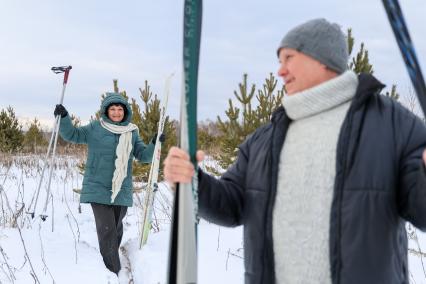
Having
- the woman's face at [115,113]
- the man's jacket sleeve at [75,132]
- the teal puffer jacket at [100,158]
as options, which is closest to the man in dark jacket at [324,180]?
the teal puffer jacket at [100,158]

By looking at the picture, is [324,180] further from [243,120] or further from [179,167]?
Answer: [243,120]

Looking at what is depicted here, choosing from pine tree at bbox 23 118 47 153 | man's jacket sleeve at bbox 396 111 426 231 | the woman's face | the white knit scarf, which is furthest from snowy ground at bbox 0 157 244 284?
pine tree at bbox 23 118 47 153

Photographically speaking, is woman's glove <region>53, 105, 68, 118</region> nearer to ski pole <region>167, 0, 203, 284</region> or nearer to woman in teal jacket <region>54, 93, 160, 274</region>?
woman in teal jacket <region>54, 93, 160, 274</region>

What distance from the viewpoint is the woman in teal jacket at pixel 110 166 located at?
416 cm

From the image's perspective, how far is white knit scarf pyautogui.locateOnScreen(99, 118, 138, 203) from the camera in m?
4.30

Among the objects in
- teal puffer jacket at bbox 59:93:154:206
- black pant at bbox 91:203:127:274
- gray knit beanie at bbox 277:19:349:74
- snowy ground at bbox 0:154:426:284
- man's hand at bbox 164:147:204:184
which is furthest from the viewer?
teal puffer jacket at bbox 59:93:154:206

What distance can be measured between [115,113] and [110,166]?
55 cm

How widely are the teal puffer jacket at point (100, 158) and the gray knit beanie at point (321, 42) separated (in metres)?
3.15

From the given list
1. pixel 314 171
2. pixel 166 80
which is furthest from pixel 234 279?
pixel 314 171

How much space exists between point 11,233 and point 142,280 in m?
1.89

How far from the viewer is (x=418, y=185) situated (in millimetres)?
1129

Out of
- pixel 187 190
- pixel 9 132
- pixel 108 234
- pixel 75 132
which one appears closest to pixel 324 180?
pixel 187 190

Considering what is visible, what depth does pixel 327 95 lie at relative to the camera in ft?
4.41

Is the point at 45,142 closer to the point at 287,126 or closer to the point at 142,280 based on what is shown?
the point at 142,280
